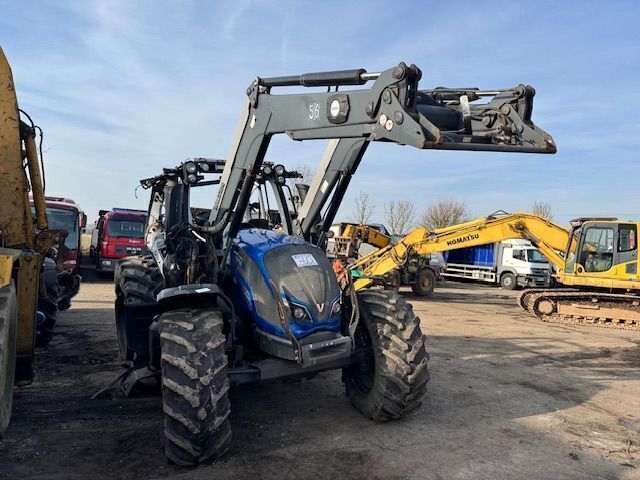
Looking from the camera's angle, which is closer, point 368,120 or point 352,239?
point 368,120

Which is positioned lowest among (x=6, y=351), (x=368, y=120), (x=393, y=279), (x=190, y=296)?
(x=393, y=279)

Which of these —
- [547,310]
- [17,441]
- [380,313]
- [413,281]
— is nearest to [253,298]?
[380,313]

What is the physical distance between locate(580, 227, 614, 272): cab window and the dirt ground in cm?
601

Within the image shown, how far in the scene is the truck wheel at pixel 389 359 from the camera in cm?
485

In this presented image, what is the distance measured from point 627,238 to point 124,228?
15027 mm

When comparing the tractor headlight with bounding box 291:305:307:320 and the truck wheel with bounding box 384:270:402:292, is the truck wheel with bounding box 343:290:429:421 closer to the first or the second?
the tractor headlight with bounding box 291:305:307:320

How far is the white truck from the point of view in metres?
24.3

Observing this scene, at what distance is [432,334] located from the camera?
10852 mm

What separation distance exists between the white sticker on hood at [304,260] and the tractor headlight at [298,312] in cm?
42

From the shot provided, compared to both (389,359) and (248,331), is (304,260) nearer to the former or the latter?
(248,331)

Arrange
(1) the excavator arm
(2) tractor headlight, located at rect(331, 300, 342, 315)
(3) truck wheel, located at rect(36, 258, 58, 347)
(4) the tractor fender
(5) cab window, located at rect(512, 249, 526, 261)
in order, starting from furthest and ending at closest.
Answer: (5) cab window, located at rect(512, 249, 526, 261), (1) the excavator arm, (3) truck wheel, located at rect(36, 258, 58, 347), (2) tractor headlight, located at rect(331, 300, 342, 315), (4) the tractor fender

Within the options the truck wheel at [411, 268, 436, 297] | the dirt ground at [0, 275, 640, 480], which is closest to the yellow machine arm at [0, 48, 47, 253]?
the dirt ground at [0, 275, 640, 480]

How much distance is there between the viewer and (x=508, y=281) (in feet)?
81.9

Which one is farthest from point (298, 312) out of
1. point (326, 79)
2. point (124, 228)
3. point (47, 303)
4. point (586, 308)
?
point (124, 228)
